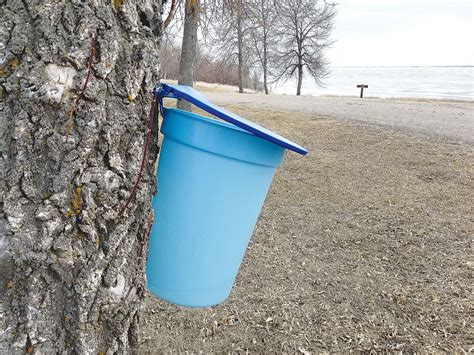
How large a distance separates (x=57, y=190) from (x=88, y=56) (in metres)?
0.32

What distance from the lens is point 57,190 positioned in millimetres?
962

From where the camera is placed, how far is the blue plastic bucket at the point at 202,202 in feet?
4.02

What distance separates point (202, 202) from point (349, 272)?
154cm

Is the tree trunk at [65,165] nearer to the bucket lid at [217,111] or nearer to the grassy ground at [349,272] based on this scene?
the bucket lid at [217,111]

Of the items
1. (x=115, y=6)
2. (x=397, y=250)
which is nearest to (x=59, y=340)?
(x=115, y=6)

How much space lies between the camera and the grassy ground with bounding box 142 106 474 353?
6.28 ft

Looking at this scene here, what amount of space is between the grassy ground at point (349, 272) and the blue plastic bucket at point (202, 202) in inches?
22.7

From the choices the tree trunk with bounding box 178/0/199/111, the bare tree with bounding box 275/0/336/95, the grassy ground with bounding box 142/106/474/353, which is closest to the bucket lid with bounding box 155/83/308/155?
the grassy ground with bounding box 142/106/474/353

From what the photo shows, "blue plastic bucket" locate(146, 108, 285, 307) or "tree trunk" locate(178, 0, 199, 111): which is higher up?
"tree trunk" locate(178, 0, 199, 111)

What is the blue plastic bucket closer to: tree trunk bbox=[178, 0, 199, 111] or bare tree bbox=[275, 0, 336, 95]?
tree trunk bbox=[178, 0, 199, 111]

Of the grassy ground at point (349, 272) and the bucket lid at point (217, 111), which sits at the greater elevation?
the bucket lid at point (217, 111)

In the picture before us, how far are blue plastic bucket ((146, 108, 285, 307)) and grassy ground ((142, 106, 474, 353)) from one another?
22.7 inches

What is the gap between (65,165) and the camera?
968mm

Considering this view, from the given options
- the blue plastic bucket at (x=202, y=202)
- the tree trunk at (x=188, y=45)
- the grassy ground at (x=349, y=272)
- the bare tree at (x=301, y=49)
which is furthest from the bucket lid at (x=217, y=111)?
the bare tree at (x=301, y=49)
